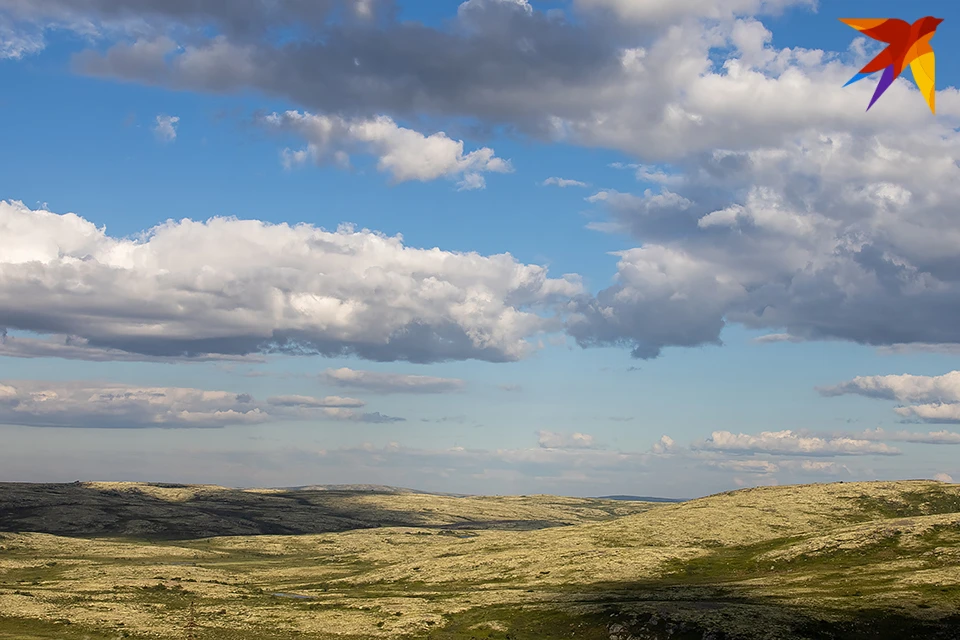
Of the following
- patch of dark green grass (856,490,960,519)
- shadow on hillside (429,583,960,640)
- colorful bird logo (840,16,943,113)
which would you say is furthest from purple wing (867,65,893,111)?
patch of dark green grass (856,490,960,519)

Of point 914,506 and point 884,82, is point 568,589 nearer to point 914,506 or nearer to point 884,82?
point 884,82

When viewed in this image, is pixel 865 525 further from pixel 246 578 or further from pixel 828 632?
pixel 246 578

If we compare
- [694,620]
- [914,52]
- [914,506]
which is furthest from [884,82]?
[914,506]

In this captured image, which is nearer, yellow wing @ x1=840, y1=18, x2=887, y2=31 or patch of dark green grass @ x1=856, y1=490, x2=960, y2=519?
yellow wing @ x1=840, y1=18, x2=887, y2=31

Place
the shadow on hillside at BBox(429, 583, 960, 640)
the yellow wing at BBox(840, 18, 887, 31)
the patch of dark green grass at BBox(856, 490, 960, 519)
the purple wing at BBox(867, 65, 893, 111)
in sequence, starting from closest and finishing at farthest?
the purple wing at BBox(867, 65, 893, 111) < the yellow wing at BBox(840, 18, 887, 31) < the shadow on hillside at BBox(429, 583, 960, 640) < the patch of dark green grass at BBox(856, 490, 960, 519)

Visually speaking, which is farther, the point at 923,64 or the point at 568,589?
the point at 568,589

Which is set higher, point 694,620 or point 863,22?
point 863,22

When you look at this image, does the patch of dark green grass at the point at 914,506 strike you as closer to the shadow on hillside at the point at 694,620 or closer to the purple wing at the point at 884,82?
the shadow on hillside at the point at 694,620

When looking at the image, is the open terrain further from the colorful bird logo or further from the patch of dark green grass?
the colorful bird logo

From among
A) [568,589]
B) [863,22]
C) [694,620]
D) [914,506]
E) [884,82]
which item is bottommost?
[568,589]

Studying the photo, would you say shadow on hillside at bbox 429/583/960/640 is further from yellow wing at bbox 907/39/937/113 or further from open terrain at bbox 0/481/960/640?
yellow wing at bbox 907/39/937/113

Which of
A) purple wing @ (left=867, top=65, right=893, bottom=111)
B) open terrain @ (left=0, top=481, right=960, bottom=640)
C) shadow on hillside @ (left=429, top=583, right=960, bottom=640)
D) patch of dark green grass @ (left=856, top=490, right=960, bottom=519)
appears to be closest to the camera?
purple wing @ (left=867, top=65, right=893, bottom=111)

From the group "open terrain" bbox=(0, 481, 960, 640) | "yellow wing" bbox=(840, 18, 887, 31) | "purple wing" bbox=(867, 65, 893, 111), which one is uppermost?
"yellow wing" bbox=(840, 18, 887, 31)

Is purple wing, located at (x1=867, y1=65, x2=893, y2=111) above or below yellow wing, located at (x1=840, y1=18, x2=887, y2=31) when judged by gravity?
below
